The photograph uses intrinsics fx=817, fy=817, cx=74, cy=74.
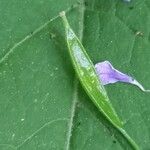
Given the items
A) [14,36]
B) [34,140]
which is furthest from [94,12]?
[34,140]

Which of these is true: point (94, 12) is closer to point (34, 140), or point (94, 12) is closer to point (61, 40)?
point (61, 40)

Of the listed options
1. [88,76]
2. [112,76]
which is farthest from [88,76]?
[112,76]
